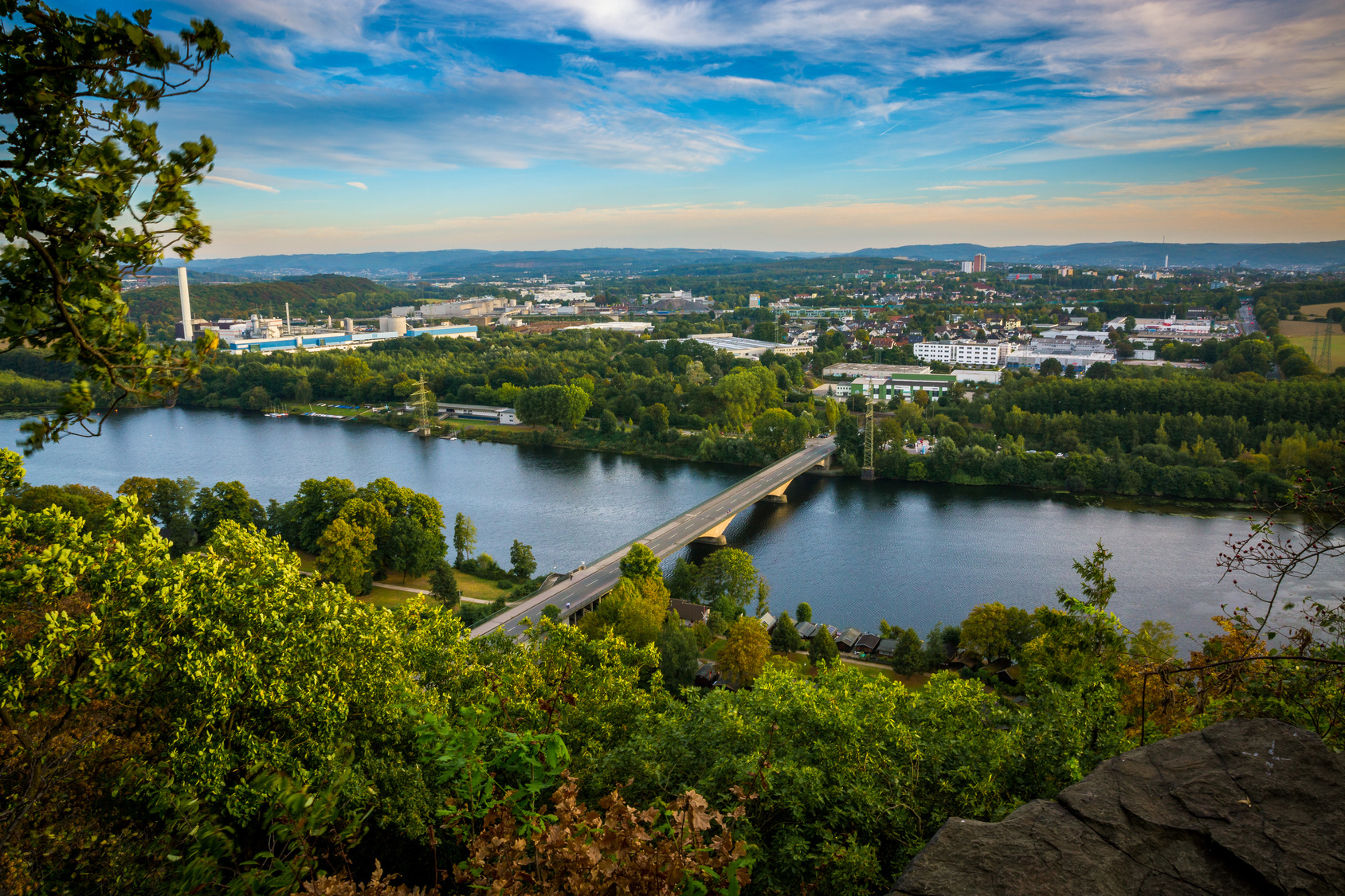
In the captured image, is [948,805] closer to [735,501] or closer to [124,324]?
[124,324]

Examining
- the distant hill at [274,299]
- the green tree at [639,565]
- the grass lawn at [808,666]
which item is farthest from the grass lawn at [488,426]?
the distant hill at [274,299]

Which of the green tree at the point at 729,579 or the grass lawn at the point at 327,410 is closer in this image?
the green tree at the point at 729,579

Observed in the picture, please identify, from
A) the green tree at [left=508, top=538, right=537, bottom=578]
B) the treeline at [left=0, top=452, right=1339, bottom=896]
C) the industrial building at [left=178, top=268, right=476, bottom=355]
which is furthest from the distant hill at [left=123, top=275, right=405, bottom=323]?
the treeline at [left=0, top=452, right=1339, bottom=896]

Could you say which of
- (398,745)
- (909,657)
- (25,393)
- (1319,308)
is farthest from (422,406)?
(1319,308)

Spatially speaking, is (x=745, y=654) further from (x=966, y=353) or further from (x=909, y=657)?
(x=966, y=353)

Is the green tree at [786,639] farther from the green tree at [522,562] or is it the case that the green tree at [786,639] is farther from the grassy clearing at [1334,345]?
the grassy clearing at [1334,345]

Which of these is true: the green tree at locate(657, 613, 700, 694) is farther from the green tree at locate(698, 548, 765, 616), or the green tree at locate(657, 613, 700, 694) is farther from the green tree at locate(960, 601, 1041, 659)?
the green tree at locate(960, 601, 1041, 659)
